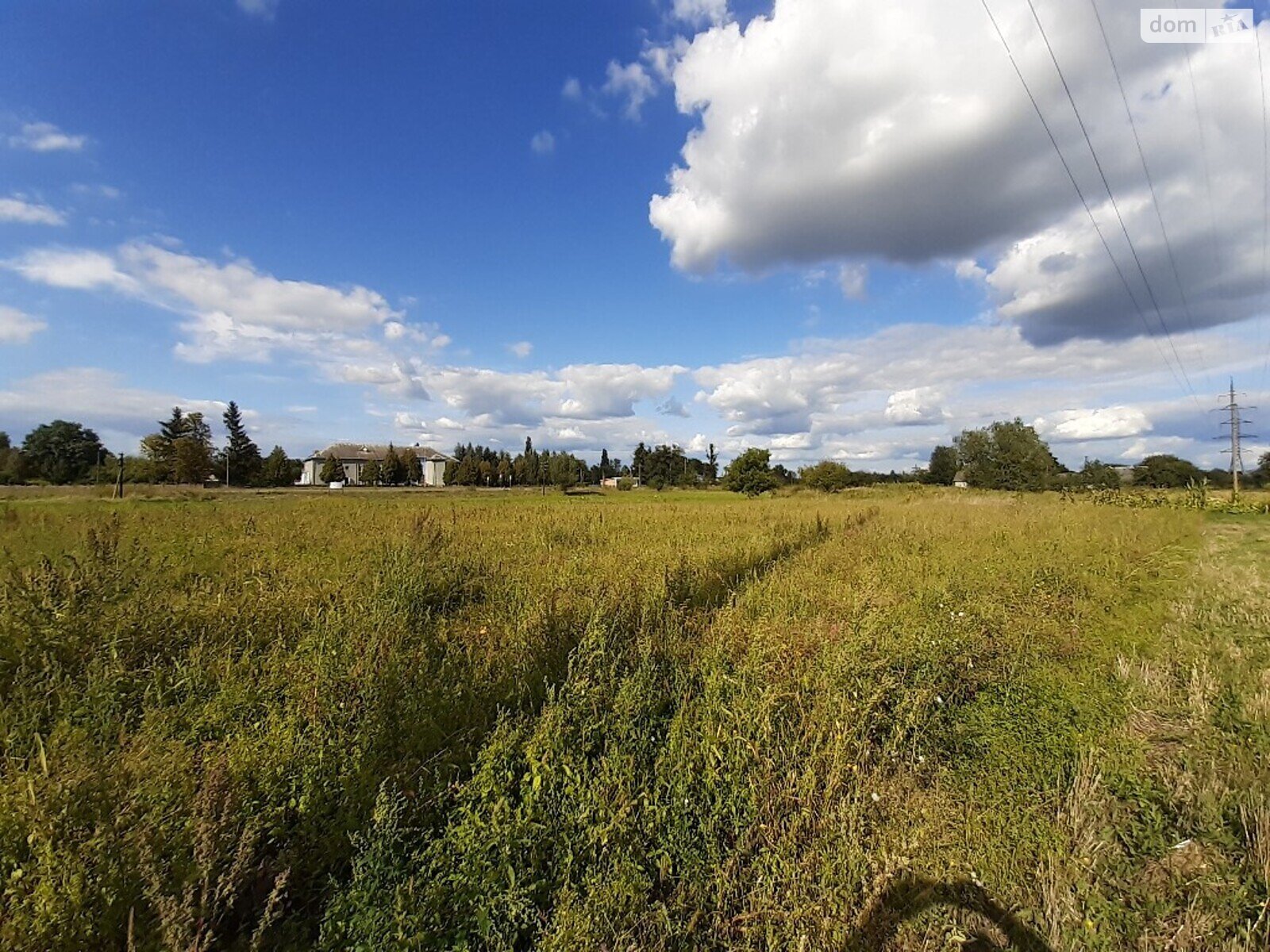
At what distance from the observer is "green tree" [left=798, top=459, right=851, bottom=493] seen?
208 feet

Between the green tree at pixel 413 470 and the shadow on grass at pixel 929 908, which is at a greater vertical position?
the green tree at pixel 413 470

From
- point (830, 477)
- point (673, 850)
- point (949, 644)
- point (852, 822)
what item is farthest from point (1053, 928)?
point (830, 477)

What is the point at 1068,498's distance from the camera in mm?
31812

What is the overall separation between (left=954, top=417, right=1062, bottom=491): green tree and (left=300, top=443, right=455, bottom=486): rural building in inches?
3383

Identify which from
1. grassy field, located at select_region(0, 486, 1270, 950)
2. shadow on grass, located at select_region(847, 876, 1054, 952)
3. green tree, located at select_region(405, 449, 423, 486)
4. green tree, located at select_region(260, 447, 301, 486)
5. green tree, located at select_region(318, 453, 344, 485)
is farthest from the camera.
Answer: green tree, located at select_region(405, 449, 423, 486)

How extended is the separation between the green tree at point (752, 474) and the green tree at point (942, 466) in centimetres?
2971

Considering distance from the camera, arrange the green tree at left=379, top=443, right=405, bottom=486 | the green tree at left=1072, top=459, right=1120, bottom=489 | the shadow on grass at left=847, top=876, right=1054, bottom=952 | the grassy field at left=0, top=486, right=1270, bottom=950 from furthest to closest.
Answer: the green tree at left=379, top=443, right=405, bottom=486 → the green tree at left=1072, top=459, right=1120, bottom=489 → the shadow on grass at left=847, top=876, right=1054, bottom=952 → the grassy field at left=0, top=486, right=1270, bottom=950

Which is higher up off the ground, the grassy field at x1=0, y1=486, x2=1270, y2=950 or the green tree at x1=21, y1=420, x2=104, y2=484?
the green tree at x1=21, y1=420, x2=104, y2=484

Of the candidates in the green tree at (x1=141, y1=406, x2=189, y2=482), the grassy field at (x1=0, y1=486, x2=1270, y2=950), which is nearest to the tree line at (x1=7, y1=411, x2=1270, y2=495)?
the green tree at (x1=141, y1=406, x2=189, y2=482)

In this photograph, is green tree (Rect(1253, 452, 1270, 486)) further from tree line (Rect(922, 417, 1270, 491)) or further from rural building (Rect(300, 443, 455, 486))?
rural building (Rect(300, 443, 455, 486))

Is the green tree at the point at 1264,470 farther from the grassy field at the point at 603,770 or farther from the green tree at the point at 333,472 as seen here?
the green tree at the point at 333,472

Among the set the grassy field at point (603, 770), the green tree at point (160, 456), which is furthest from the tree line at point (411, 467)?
the grassy field at point (603, 770)

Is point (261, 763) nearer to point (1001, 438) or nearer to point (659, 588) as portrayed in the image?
point (659, 588)

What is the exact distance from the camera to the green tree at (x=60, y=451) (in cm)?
6122
